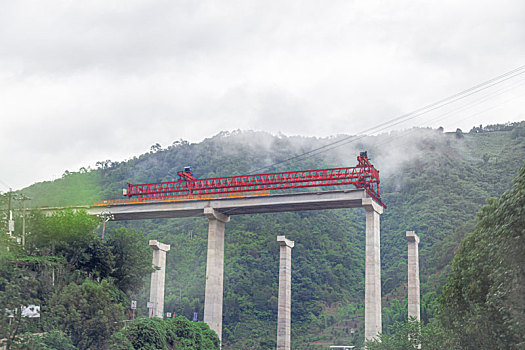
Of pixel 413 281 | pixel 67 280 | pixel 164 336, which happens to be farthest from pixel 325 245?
pixel 67 280

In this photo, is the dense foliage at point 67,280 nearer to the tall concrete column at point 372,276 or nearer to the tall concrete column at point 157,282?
the tall concrete column at point 157,282

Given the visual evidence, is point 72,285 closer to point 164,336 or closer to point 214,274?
point 164,336

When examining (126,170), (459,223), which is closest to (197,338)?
(459,223)

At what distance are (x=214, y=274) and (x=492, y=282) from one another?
34545mm

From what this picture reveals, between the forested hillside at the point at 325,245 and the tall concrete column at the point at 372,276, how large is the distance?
17415 mm

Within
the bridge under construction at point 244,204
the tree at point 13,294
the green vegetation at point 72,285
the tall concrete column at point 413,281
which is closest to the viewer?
the tree at point 13,294

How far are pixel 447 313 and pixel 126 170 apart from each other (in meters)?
103

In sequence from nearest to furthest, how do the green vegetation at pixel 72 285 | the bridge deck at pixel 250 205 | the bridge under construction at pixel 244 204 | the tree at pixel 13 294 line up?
the tree at pixel 13 294
the green vegetation at pixel 72 285
the bridge under construction at pixel 244 204
the bridge deck at pixel 250 205

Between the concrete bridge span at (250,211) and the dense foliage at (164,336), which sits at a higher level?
the concrete bridge span at (250,211)

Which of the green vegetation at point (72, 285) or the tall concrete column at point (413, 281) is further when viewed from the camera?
the tall concrete column at point (413, 281)

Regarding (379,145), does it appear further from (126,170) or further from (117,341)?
(117,341)

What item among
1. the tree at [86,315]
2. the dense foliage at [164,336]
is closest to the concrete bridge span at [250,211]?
the dense foliage at [164,336]

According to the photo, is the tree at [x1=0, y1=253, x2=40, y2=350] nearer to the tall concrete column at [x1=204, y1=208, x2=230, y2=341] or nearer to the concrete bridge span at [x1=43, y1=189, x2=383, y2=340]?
the concrete bridge span at [x1=43, y1=189, x2=383, y2=340]

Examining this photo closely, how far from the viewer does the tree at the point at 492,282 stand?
1953 centimetres
